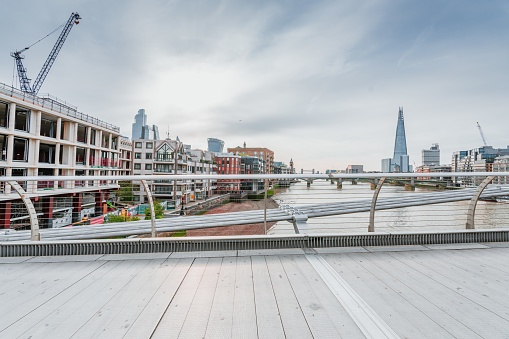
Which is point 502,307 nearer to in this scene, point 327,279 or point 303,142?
point 327,279

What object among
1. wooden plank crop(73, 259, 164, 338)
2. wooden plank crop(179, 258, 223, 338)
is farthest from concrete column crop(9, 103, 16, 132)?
wooden plank crop(179, 258, 223, 338)

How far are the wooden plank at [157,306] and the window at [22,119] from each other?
1014 inches

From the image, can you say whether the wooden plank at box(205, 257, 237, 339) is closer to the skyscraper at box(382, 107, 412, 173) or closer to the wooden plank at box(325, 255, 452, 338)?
the wooden plank at box(325, 255, 452, 338)

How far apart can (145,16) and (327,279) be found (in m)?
16.6

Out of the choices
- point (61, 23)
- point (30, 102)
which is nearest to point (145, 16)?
point (30, 102)

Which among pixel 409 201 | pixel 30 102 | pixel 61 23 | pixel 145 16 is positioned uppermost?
pixel 61 23

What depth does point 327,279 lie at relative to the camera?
170 centimetres

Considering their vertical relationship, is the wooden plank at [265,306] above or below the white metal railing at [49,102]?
below

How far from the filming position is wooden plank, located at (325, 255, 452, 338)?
3.74 ft

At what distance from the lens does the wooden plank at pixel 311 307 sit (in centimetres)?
114

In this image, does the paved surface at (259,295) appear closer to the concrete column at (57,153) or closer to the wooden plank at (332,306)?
the wooden plank at (332,306)

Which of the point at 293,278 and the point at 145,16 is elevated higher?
the point at 145,16

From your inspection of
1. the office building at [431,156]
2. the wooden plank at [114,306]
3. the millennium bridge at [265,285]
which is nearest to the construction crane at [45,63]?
the millennium bridge at [265,285]

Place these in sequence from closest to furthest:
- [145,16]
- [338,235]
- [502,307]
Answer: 1. [502,307]
2. [338,235]
3. [145,16]
